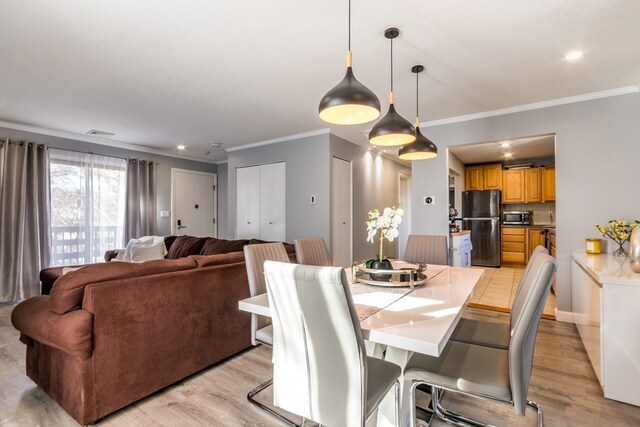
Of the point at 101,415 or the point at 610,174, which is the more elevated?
the point at 610,174

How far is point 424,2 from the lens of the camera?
1862 millimetres

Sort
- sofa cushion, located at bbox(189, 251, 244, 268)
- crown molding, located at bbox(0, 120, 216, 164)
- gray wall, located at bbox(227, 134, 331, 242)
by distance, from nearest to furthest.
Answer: sofa cushion, located at bbox(189, 251, 244, 268) → crown molding, located at bbox(0, 120, 216, 164) → gray wall, located at bbox(227, 134, 331, 242)

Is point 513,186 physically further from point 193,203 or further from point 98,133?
point 98,133

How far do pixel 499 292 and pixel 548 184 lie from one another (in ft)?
10.5

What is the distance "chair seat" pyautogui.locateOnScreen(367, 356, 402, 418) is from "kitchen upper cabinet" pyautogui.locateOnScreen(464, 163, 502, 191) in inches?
255

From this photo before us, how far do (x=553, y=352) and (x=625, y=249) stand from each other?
1413 millimetres

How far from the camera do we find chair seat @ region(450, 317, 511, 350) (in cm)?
169

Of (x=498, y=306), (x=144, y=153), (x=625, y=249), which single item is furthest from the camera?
(x=144, y=153)

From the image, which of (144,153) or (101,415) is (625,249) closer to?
(101,415)

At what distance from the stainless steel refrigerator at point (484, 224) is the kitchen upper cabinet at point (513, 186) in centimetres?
29

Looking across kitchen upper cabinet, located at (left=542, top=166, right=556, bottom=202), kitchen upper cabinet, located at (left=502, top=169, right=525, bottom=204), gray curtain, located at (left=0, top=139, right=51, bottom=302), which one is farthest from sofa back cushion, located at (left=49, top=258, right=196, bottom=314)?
kitchen upper cabinet, located at (left=542, top=166, right=556, bottom=202)

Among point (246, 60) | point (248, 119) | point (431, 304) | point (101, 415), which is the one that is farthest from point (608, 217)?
point (101, 415)

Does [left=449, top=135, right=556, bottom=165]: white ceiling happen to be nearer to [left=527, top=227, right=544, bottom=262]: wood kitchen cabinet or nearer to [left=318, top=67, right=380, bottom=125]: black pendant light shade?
[left=527, top=227, right=544, bottom=262]: wood kitchen cabinet

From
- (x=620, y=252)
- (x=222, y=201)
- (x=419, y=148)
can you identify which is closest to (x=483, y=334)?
(x=419, y=148)
